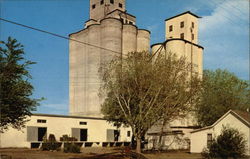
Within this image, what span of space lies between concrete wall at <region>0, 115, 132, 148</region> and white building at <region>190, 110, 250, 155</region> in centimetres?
1651

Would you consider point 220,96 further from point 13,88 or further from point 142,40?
Result: point 13,88

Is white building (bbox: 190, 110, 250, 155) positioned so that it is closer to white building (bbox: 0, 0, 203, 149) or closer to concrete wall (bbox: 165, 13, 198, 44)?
A: white building (bbox: 0, 0, 203, 149)

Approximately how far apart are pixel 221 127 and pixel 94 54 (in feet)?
124

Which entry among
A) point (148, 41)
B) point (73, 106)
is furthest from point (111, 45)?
point (73, 106)

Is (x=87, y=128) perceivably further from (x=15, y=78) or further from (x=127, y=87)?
(x=15, y=78)

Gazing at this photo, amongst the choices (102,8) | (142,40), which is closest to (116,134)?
(142,40)

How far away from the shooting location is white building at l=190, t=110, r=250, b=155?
28.6 meters

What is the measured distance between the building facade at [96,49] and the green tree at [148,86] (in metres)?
26.4

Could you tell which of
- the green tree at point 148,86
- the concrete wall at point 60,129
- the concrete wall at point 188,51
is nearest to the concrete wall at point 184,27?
the concrete wall at point 188,51

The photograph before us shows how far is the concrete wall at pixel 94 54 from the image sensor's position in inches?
2356

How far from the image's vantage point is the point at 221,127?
30.8m

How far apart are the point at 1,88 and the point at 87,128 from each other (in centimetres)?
2634

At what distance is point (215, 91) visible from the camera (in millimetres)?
48312

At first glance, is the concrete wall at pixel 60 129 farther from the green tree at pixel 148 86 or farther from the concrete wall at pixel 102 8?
the concrete wall at pixel 102 8
